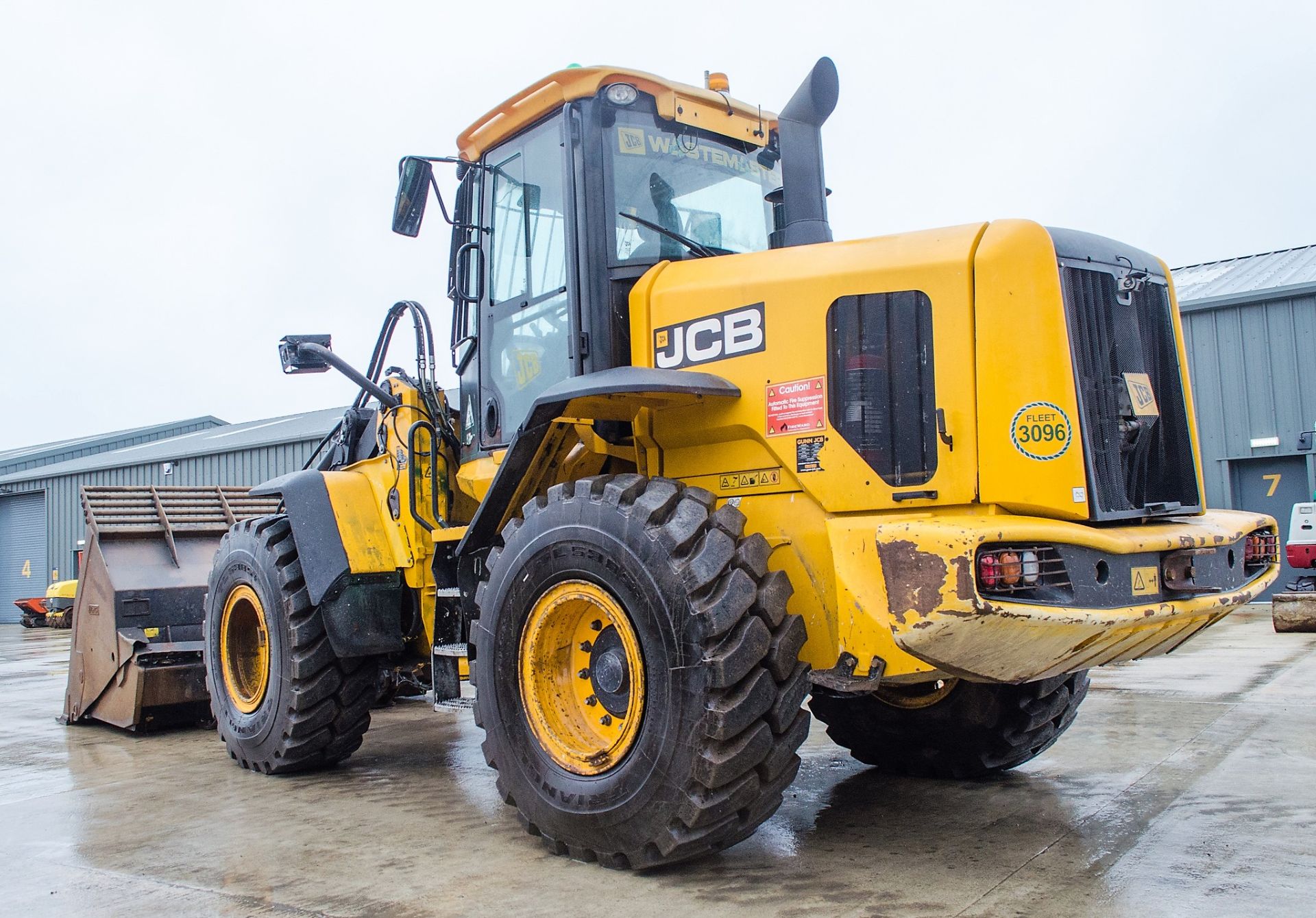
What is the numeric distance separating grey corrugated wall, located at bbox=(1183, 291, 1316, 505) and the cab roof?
511 inches

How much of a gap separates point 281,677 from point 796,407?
3.29 meters

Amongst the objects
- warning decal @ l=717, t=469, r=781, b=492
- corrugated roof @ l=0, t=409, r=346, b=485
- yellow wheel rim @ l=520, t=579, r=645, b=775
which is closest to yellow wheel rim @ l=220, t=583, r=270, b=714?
yellow wheel rim @ l=520, t=579, r=645, b=775

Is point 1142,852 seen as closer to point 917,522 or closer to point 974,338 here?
point 917,522

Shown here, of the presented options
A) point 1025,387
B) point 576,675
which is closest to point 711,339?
point 1025,387

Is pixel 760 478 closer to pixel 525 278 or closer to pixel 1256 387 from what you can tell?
pixel 525 278

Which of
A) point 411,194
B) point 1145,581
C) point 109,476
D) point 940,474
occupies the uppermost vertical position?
point 109,476

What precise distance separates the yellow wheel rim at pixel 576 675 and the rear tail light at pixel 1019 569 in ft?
4.27

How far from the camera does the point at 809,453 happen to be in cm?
405

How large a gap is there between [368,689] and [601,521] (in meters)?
2.63

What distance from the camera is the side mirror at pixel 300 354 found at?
6008 millimetres

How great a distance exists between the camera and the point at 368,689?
19.8ft

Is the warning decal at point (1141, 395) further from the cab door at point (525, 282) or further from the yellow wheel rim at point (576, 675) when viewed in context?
the cab door at point (525, 282)

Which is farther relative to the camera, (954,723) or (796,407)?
(954,723)

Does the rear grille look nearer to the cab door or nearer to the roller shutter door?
A: the cab door
